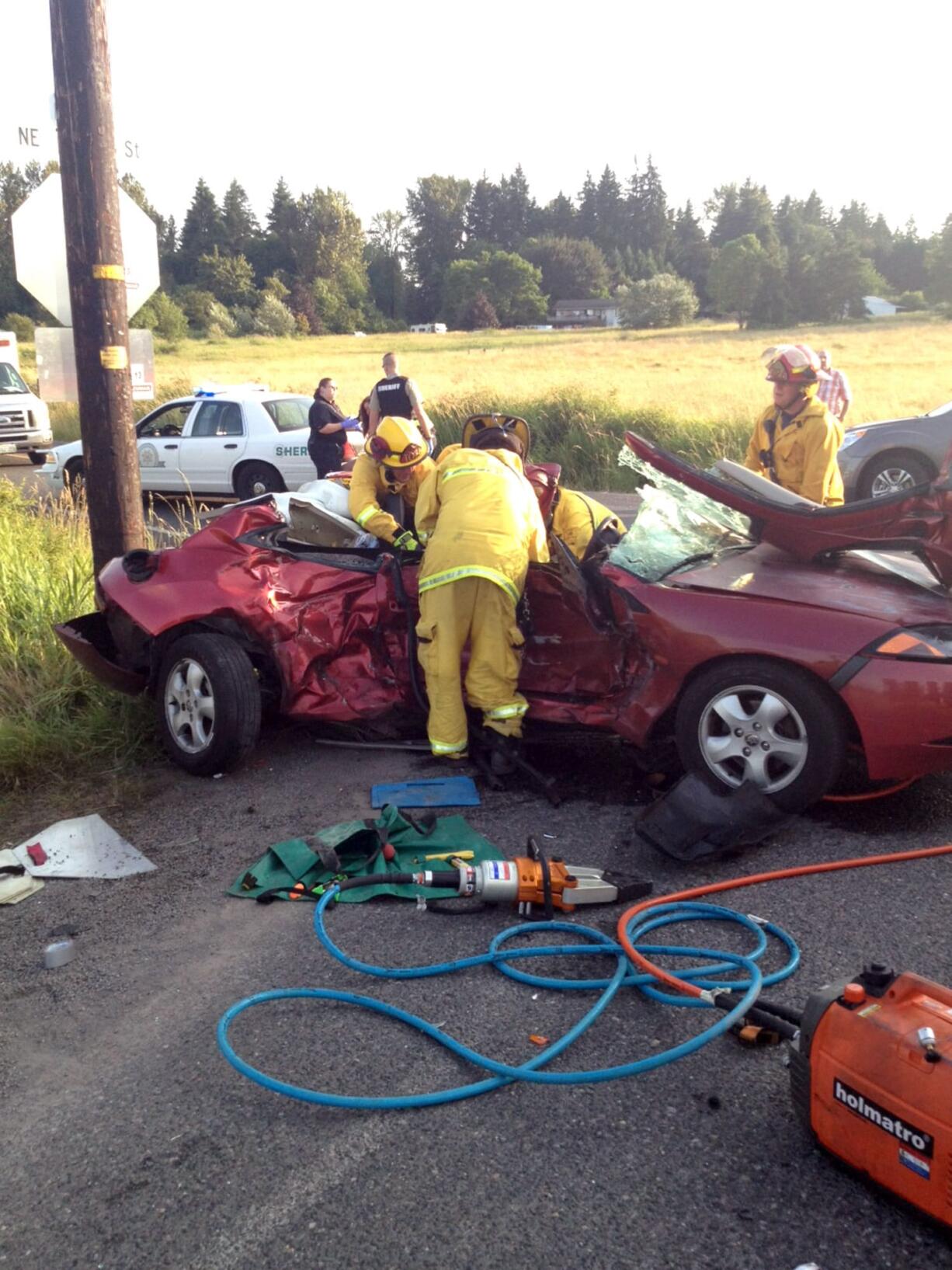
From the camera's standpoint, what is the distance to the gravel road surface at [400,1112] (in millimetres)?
2248

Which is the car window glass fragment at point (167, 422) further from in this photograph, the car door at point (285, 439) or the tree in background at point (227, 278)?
the tree in background at point (227, 278)

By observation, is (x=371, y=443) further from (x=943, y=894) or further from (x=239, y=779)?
(x=943, y=894)

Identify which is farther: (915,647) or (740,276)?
(740,276)

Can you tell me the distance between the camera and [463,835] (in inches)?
167

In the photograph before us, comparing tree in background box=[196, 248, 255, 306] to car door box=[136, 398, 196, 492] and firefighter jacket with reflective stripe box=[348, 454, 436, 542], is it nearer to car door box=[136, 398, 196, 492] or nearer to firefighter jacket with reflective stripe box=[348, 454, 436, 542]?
car door box=[136, 398, 196, 492]

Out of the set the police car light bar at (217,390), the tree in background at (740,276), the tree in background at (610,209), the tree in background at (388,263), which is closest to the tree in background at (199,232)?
the tree in background at (388,263)

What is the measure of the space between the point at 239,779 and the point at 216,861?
0.83 metres

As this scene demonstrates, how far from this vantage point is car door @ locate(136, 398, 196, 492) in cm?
1567

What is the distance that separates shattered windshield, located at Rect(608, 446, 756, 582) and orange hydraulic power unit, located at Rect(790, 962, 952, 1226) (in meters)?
2.43

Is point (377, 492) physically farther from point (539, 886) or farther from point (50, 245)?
point (539, 886)

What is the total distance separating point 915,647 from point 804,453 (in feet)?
9.36

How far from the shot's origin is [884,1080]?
2.14 m

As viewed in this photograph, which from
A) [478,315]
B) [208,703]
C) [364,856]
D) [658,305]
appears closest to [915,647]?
[364,856]

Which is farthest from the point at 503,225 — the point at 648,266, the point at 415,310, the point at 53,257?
the point at 53,257
